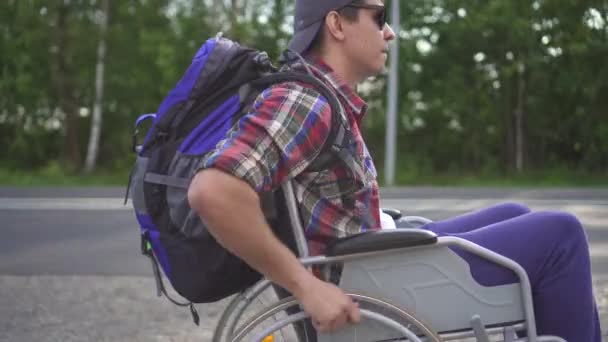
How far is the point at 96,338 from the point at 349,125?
2.54 m

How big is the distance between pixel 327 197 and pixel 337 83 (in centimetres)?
32

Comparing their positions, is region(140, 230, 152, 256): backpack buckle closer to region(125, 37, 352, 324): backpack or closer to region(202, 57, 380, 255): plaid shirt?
region(125, 37, 352, 324): backpack

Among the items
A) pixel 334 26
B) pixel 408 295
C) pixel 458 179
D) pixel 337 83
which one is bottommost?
pixel 458 179

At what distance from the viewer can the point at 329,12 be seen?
207 centimetres

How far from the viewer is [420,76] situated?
72.3 feet

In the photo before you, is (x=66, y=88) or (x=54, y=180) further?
(x=66, y=88)

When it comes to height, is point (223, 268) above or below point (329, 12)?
below

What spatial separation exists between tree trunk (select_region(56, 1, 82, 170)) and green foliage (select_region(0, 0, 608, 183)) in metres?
0.08

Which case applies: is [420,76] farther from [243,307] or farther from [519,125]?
[243,307]

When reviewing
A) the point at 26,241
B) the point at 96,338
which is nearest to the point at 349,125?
the point at 96,338

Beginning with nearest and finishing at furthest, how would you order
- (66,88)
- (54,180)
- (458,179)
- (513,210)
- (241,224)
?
1. (241,224)
2. (513,210)
3. (458,179)
4. (54,180)
5. (66,88)

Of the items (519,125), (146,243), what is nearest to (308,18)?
(146,243)

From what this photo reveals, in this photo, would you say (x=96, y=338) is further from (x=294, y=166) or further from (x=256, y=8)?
(x=256, y=8)

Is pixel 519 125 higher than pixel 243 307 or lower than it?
lower
